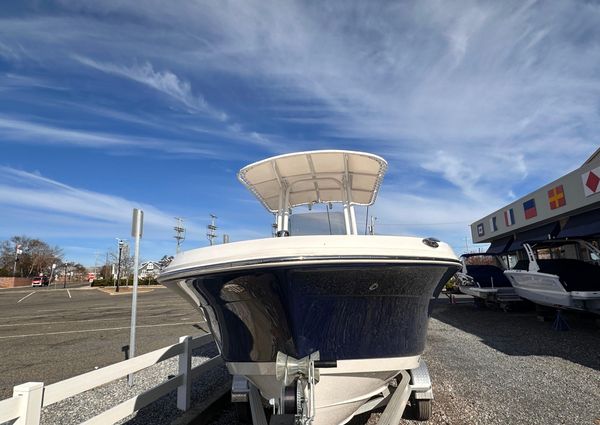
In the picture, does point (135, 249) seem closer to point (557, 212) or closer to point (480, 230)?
point (557, 212)

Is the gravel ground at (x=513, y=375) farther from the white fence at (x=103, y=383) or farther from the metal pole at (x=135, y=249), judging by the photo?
the metal pole at (x=135, y=249)

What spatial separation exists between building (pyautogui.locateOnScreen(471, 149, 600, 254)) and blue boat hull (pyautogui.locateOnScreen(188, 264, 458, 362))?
846 cm

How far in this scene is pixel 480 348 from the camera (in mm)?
6977

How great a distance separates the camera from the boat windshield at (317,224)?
466cm

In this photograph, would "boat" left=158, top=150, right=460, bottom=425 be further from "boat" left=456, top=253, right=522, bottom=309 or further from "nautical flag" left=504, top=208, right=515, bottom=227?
"nautical flag" left=504, top=208, right=515, bottom=227

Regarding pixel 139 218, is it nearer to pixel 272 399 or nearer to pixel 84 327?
pixel 272 399

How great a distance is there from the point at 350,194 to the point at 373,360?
2398 mm

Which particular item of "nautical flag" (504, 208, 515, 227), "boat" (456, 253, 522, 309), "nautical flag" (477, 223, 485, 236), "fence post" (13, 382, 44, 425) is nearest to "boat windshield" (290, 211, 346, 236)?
"fence post" (13, 382, 44, 425)

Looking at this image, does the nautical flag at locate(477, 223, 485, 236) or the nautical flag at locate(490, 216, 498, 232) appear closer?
the nautical flag at locate(490, 216, 498, 232)

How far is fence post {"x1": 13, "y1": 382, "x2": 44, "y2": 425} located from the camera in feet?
7.16

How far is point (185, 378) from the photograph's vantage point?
396 cm

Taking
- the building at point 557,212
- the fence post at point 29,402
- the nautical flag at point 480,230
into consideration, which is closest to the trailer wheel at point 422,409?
the fence post at point 29,402

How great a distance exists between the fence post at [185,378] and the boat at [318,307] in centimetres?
114

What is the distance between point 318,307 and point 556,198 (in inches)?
449
